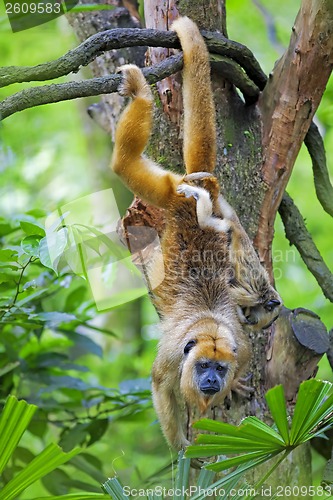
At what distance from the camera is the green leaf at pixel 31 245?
3.45 meters

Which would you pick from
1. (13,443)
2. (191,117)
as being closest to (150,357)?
(191,117)

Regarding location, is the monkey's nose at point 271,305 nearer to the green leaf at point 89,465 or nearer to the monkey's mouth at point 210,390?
the monkey's mouth at point 210,390

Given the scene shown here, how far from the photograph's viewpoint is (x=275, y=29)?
925 cm

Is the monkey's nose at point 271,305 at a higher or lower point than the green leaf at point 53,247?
lower

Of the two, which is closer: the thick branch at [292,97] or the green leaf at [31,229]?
the green leaf at [31,229]

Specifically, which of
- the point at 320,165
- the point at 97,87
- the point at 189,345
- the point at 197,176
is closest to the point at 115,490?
the point at 189,345

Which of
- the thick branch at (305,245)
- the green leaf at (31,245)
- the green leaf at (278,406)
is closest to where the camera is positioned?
the green leaf at (278,406)

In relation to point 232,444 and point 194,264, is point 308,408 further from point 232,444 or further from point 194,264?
point 194,264

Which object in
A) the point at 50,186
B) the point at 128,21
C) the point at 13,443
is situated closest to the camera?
the point at 13,443

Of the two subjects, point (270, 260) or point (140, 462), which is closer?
point (270, 260)

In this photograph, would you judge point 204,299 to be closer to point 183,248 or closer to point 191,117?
point 183,248

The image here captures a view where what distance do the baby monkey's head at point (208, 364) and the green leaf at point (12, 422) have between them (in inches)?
58.3

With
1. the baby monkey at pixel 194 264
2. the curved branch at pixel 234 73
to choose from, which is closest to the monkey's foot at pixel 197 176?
the baby monkey at pixel 194 264

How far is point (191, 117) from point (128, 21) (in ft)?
6.15
